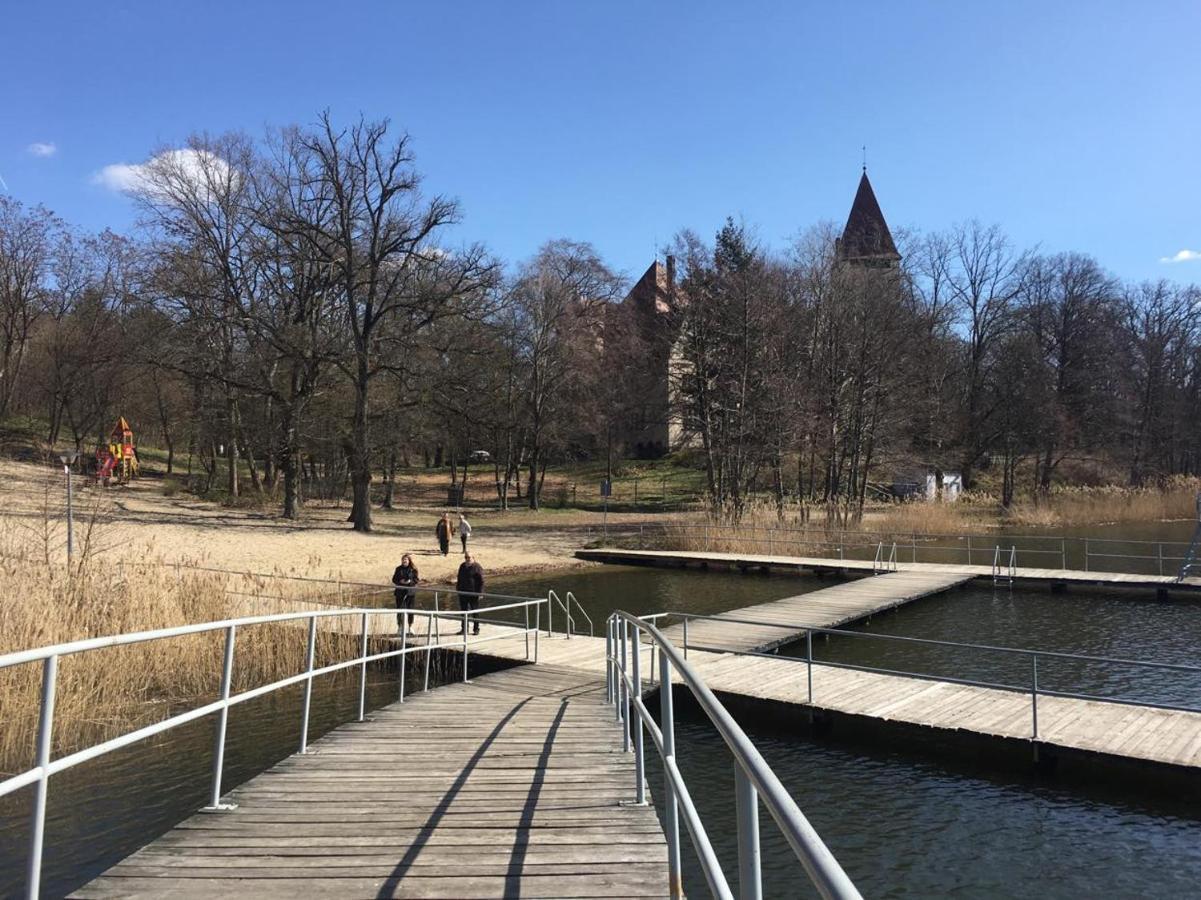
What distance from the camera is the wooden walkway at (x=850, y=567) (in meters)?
22.1

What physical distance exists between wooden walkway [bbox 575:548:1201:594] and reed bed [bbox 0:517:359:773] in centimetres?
1527

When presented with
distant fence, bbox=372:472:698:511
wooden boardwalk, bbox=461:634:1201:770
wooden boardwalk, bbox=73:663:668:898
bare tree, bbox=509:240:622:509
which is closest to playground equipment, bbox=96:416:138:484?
distant fence, bbox=372:472:698:511

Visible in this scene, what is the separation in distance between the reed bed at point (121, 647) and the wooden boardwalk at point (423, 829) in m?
4.15

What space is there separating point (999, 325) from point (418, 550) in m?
43.2

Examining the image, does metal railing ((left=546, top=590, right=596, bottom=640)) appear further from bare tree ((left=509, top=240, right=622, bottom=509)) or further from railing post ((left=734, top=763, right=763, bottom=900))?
bare tree ((left=509, top=240, right=622, bottom=509))

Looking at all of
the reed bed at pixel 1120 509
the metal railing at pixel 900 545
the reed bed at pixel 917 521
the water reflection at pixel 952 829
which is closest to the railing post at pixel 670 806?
the water reflection at pixel 952 829

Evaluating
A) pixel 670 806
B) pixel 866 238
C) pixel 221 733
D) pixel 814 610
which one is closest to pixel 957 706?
pixel 814 610

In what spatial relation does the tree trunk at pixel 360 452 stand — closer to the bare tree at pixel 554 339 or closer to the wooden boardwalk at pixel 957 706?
the bare tree at pixel 554 339

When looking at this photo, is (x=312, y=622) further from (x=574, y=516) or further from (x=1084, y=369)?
(x=1084, y=369)

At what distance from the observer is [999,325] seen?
55.9 meters

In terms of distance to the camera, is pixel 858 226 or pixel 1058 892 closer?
pixel 1058 892

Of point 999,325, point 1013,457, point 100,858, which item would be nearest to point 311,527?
point 100,858

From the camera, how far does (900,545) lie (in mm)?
29125

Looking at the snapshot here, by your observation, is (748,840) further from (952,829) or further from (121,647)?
(121,647)
